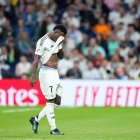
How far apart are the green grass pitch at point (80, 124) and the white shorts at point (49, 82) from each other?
0.81m

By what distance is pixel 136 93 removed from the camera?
73.8 feet

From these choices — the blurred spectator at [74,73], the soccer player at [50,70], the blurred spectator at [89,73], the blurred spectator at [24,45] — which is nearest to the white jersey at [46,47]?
the soccer player at [50,70]

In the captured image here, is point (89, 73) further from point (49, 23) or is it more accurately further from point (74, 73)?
point (49, 23)

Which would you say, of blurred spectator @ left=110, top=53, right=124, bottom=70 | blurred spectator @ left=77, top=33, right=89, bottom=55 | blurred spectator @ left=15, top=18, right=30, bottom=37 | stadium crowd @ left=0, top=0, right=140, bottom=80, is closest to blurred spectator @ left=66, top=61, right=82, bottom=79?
A: stadium crowd @ left=0, top=0, right=140, bottom=80

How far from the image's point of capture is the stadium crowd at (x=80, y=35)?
→ 2530 centimetres

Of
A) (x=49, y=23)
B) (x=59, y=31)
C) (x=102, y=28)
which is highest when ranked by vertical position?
(x=59, y=31)

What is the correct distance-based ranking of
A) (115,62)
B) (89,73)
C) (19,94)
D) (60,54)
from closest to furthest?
(60,54) → (19,94) → (89,73) → (115,62)

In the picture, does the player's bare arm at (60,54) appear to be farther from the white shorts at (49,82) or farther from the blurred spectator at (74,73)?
the blurred spectator at (74,73)

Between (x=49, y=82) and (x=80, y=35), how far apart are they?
13.4 metres

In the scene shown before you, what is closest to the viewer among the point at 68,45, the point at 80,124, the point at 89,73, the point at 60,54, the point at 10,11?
the point at 60,54

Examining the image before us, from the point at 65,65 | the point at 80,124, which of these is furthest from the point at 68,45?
the point at 80,124

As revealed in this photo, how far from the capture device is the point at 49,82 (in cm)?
1385

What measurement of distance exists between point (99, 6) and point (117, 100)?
22.1ft

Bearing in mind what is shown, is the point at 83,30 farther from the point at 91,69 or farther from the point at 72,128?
the point at 72,128
